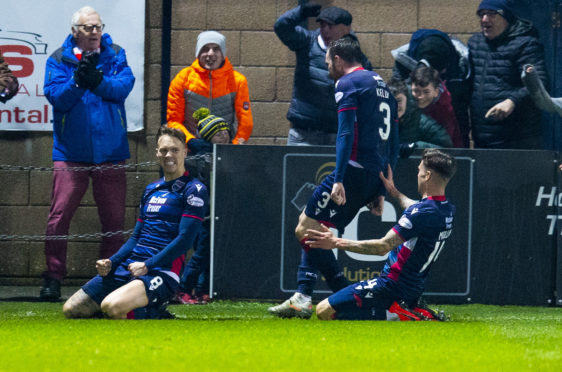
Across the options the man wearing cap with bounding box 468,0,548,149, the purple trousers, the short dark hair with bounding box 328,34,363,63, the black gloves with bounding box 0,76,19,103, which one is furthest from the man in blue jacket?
the man wearing cap with bounding box 468,0,548,149

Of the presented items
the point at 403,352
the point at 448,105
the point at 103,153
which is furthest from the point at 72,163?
the point at 403,352

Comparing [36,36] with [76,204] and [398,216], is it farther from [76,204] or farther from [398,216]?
[398,216]

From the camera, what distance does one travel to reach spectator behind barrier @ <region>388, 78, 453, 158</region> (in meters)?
7.22

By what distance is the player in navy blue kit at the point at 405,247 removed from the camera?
5598mm

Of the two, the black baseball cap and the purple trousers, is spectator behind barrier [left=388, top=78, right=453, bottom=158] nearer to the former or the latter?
the black baseball cap

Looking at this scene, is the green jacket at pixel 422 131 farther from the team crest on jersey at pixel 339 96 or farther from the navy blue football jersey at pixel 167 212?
the navy blue football jersey at pixel 167 212

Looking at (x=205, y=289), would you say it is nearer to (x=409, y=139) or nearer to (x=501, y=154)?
(x=409, y=139)

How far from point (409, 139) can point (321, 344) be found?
9.52 feet

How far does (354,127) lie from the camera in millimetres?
5969

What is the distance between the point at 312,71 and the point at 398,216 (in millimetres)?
1321

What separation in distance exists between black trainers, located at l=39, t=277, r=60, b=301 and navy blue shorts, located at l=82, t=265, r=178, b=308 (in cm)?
128

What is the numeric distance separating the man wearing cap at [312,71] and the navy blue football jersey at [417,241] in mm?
1834

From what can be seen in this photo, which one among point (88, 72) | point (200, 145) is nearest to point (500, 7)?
point (200, 145)

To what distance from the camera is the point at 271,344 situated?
469cm
